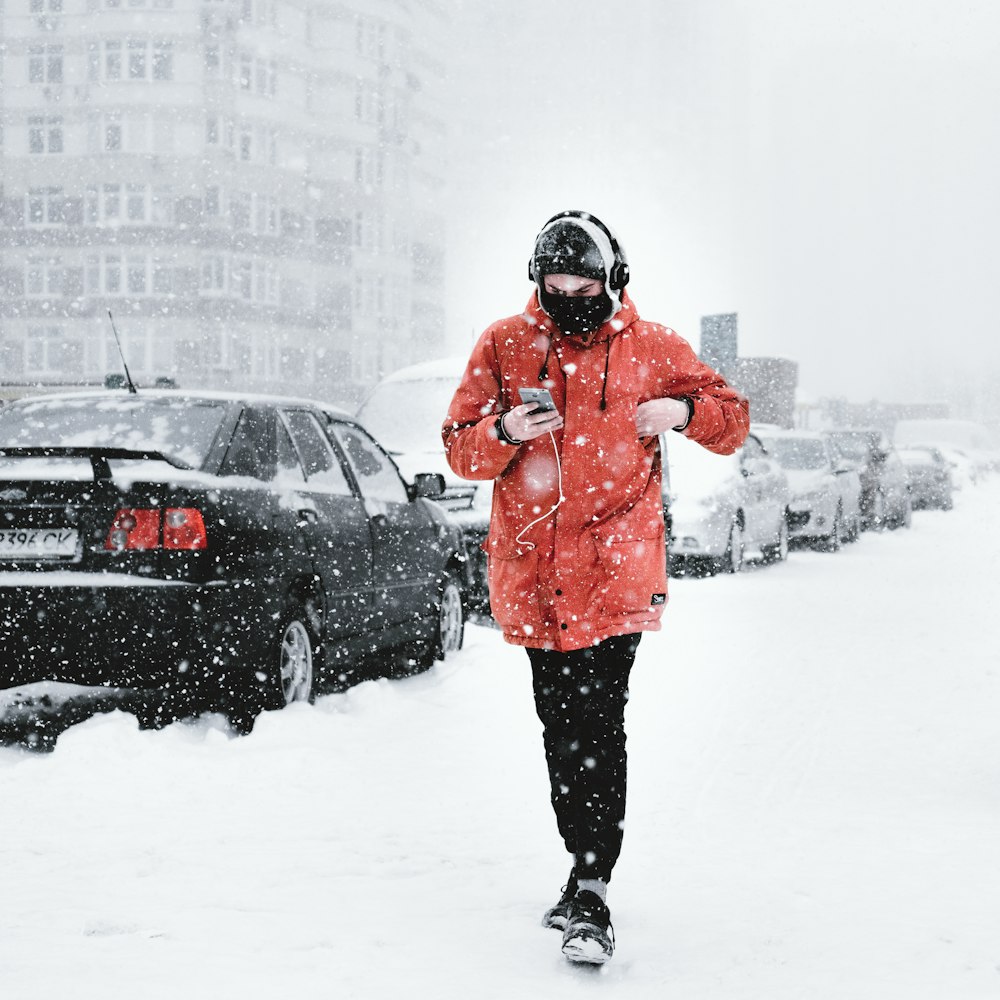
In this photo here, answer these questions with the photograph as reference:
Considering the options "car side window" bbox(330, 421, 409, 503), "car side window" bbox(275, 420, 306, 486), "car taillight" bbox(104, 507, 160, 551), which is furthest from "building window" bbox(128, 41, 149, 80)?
"car taillight" bbox(104, 507, 160, 551)

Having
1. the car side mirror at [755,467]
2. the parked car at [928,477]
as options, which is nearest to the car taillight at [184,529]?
the car side mirror at [755,467]

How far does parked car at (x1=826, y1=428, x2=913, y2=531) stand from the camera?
26078 millimetres

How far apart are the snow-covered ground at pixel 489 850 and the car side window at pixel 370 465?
3.65 feet

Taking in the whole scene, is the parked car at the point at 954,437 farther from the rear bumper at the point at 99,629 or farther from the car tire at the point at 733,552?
the rear bumper at the point at 99,629

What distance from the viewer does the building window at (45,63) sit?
226 ft

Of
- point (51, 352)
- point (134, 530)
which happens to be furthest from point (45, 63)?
point (134, 530)

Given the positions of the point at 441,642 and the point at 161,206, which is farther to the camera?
the point at 161,206

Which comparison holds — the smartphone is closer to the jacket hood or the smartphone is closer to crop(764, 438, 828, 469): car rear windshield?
the jacket hood

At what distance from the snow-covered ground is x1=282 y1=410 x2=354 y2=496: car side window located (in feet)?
3.73

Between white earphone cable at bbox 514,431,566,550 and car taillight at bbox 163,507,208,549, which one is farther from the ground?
white earphone cable at bbox 514,431,566,550

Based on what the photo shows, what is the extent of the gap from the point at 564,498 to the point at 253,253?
217ft

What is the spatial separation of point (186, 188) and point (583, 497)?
65722 millimetres

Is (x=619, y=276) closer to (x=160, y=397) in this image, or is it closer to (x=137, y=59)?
(x=160, y=397)

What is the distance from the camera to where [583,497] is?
4.05m
